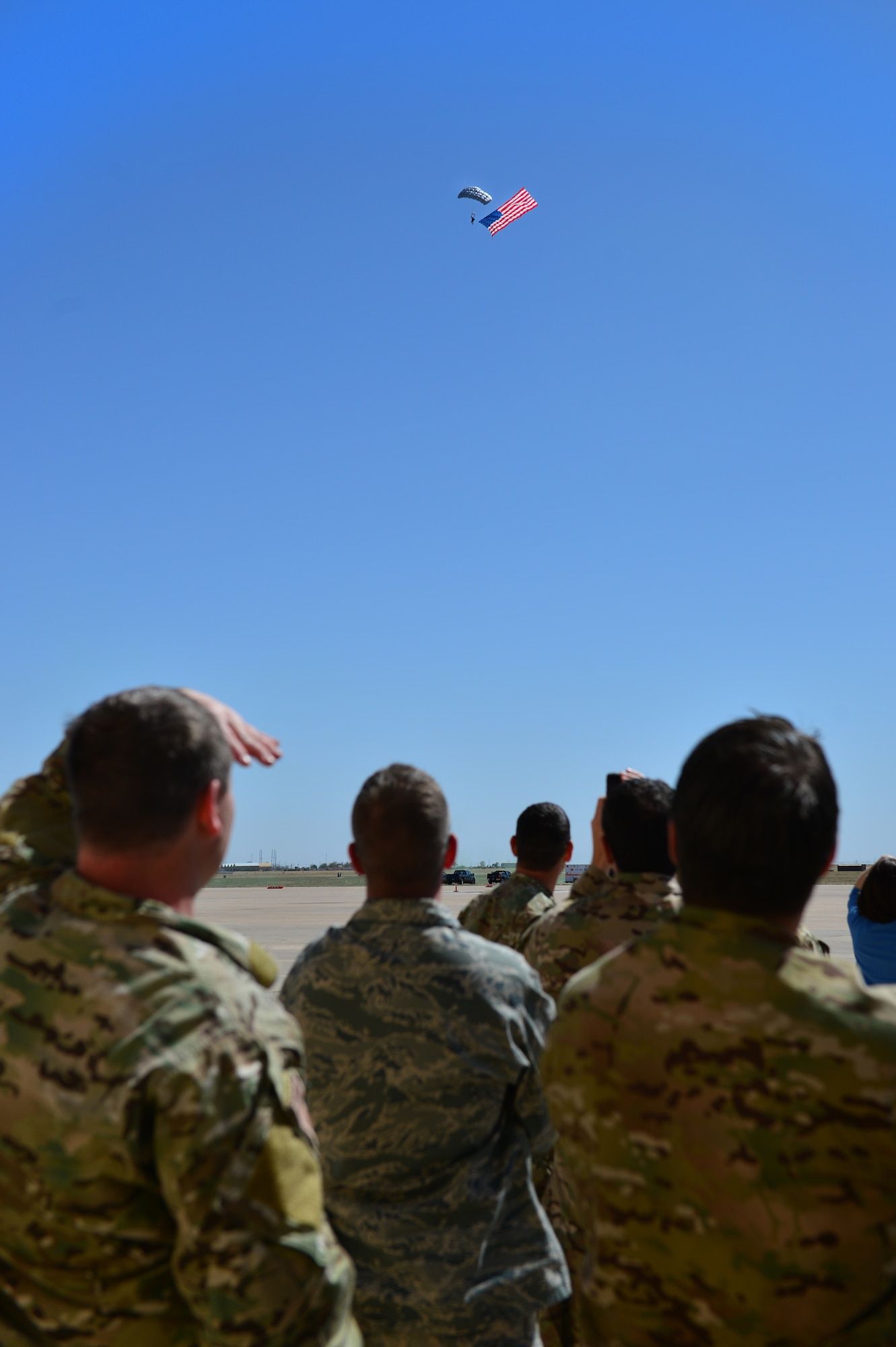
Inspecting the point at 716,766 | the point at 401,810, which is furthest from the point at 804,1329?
the point at 401,810

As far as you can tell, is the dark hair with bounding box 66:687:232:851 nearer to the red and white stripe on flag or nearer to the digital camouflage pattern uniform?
the digital camouflage pattern uniform

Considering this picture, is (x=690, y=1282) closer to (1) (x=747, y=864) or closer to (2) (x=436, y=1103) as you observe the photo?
(1) (x=747, y=864)

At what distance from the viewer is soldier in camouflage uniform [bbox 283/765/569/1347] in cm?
291

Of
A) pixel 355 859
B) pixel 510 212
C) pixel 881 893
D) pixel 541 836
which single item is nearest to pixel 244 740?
pixel 355 859

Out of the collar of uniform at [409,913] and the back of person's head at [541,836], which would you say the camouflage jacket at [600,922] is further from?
the back of person's head at [541,836]

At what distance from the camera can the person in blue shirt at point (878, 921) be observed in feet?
19.4

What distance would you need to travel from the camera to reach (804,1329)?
1791 millimetres

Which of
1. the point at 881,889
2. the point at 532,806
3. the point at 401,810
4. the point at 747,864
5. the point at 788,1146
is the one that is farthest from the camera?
the point at 881,889

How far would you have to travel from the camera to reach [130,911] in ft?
6.05

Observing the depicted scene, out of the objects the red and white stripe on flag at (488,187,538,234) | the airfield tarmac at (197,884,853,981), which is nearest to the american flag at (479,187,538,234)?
the red and white stripe on flag at (488,187,538,234)

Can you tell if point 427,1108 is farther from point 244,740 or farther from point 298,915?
point 298,915

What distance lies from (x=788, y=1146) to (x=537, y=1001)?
1.34 m

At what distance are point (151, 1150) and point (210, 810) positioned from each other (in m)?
0.56

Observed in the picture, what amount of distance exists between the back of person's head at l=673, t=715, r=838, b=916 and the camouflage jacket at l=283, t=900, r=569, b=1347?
1.15 meters
